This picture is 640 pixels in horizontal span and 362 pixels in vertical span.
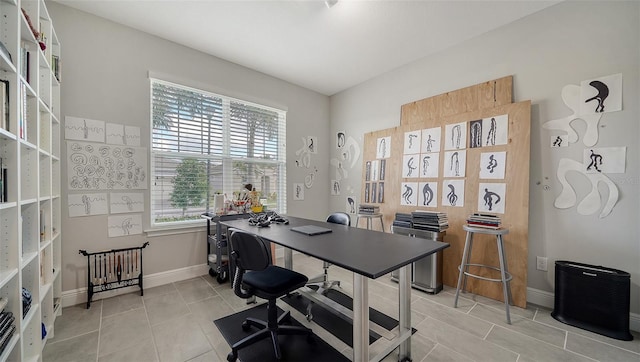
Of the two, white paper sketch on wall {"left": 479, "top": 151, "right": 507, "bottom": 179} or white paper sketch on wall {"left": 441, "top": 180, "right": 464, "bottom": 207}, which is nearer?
white paper sketch on wall {"left": 479, "top": 151, "right": 507, "bottom": 179}

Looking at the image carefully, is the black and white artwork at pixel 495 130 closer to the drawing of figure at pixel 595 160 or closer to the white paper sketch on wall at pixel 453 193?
the white paper sketch on wall at pixel 453 193

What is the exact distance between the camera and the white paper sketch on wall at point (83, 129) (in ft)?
7.79

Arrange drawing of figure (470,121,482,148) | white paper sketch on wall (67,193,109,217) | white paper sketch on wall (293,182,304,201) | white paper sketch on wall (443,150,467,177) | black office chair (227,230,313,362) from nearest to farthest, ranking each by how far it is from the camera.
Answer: black office chair (227,230,313,362)
white paper sketch on wall (67,193,109,217)
drawing of figure (470,121,482,148)
white paper sketch on wall (443,150,467,177)
white paper sketch on wall (293,182,304,201)

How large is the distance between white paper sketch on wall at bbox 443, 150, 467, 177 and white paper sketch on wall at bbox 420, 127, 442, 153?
0.16 meters

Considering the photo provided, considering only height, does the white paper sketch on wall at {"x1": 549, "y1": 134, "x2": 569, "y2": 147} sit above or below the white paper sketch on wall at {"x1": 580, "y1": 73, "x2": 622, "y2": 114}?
below

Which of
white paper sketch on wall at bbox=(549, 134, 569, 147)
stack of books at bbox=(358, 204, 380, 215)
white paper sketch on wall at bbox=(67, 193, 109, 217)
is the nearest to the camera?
white paper sketch on wall at bbox=(549, 134, 569, 147)

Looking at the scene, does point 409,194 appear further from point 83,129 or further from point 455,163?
point 83,129

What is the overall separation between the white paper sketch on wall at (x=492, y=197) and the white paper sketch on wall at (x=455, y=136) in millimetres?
521

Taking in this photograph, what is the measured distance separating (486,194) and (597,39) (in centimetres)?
161

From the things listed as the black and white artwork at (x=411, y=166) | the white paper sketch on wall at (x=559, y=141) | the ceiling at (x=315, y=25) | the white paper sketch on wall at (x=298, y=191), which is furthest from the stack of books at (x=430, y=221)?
the ceiling at (x=315, y=25)

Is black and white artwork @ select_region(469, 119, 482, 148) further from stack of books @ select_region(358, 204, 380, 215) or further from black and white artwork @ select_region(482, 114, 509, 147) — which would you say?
stack of books @ select_region(358, 204, 380, 215)

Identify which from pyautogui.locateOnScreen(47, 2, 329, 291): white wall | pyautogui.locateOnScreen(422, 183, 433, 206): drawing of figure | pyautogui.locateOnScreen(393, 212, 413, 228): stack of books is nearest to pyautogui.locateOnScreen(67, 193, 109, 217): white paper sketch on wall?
pyautogui.locateOnScreen(47, 2, 329, 291): white wall

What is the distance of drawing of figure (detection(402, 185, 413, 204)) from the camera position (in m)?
3.29

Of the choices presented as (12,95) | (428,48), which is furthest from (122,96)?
(428,48)
